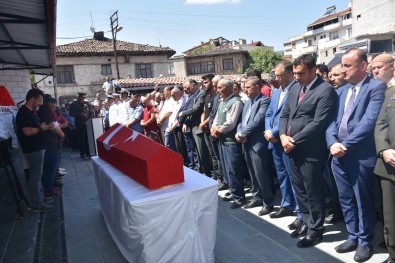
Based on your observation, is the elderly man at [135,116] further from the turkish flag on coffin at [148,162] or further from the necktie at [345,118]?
the necktie at [345,118]

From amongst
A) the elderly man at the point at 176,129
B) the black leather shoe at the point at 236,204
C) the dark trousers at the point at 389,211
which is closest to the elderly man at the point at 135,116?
the elderly man at the point at 176,129

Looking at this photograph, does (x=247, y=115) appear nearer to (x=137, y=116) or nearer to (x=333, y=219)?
(x=333, y=219)

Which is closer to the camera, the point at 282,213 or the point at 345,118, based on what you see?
the point at 345,118

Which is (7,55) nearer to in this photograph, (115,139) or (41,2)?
(41,2)

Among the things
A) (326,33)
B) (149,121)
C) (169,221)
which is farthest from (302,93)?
(326,33)

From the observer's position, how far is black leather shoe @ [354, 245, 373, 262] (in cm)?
264

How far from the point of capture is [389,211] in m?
2.46

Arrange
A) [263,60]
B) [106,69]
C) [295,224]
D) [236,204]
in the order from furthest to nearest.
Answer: [263,60], [106,69], [236,204], [295,224]

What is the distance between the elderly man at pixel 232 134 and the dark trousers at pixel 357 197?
1.54 meters

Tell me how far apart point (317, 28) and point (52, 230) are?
65753 mm

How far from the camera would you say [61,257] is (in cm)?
322

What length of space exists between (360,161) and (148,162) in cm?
177

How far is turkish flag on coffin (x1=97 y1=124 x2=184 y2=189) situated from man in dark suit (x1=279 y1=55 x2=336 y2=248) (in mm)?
1143

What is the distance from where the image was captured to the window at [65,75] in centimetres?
2717
